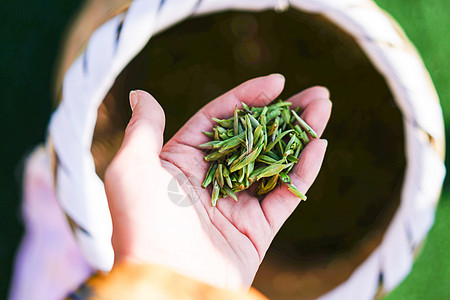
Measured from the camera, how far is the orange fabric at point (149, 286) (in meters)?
0.44

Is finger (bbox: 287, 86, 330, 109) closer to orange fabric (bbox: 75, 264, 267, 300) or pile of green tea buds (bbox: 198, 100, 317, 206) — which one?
pile of green tea buds (bbox: 198, 100, 317, 206)

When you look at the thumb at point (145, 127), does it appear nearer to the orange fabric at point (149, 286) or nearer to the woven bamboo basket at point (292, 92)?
the woven bamboo basket at point (292, 92)

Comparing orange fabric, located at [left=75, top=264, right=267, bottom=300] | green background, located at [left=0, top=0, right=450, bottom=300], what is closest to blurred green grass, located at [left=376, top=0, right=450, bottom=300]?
green background, located at [left=0, top=0, right=450, bottom=300]

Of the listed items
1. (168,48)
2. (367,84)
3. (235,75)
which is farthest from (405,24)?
(168,48)

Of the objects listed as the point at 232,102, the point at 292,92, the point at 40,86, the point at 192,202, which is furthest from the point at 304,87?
the point at 40,86

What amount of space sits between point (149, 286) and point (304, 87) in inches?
21.4

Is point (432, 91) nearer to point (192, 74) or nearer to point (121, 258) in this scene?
point (192, 74)

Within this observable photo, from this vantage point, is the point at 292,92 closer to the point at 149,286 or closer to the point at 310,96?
the point at 310,96

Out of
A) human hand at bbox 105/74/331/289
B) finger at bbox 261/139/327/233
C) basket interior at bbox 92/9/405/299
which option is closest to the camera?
human hand at bbox 105/74/331/289

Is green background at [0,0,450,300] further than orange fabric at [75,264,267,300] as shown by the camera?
Yes

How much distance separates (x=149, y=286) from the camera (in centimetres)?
46

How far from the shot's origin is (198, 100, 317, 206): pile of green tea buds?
2.15 ft

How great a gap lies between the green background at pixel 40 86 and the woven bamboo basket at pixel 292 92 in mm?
129

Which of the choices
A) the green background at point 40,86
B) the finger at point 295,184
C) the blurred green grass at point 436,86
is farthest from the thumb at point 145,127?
the blurred green grass at point 436,86
